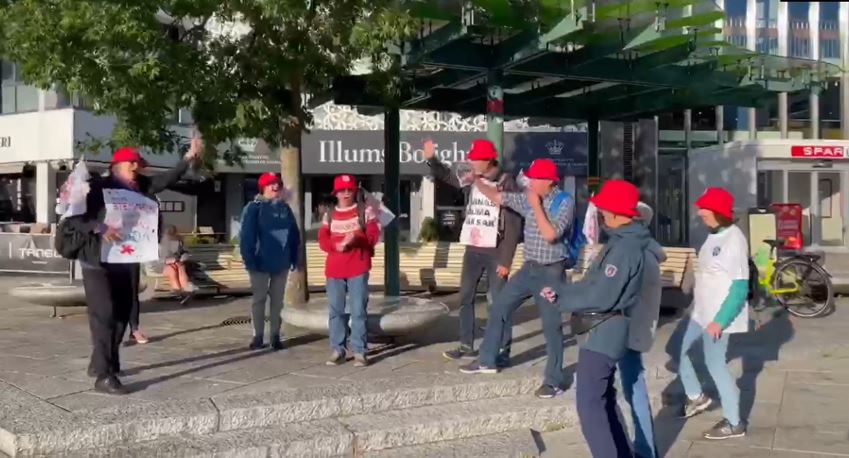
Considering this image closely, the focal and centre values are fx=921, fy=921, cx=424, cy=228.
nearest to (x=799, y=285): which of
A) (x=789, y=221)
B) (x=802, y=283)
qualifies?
(x=802, y=283)

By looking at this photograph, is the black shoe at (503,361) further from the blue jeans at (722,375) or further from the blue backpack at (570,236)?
the blue jeans at (722,375)

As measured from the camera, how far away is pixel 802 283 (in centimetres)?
1169

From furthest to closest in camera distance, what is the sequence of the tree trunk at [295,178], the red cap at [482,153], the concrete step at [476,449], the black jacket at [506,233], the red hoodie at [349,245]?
the tree trunk at [295,178] → the black jacket at [506,233] → the red hoodie at [349,245] → the red cap at [482,153] → the concrete step at [476,449]

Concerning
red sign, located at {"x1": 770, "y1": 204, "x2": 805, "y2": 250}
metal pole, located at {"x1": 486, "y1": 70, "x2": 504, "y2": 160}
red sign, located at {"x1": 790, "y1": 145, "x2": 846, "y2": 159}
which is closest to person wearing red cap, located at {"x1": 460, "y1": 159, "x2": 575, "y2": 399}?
metal pole, located at {"x1": 486, "y1": 70, "x2": 504, "y2": 160}

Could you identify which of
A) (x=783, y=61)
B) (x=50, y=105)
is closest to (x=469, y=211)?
(x=783, y=61)

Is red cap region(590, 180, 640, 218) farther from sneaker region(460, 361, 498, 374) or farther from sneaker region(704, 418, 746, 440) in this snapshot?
sneaker region(460, 361, 498, 374)

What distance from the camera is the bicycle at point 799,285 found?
11539 millimetres

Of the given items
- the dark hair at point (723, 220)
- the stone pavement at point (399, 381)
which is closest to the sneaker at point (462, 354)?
the stone pavement at point (399, 381)

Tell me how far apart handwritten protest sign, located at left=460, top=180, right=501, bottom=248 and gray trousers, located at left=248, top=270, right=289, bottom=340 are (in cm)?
170

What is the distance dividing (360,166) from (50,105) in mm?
7895

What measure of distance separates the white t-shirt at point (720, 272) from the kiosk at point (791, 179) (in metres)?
19.1

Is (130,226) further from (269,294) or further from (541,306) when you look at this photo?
(541,306)

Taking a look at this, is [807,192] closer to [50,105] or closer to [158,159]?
[158,159]

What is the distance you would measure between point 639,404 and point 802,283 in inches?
290
